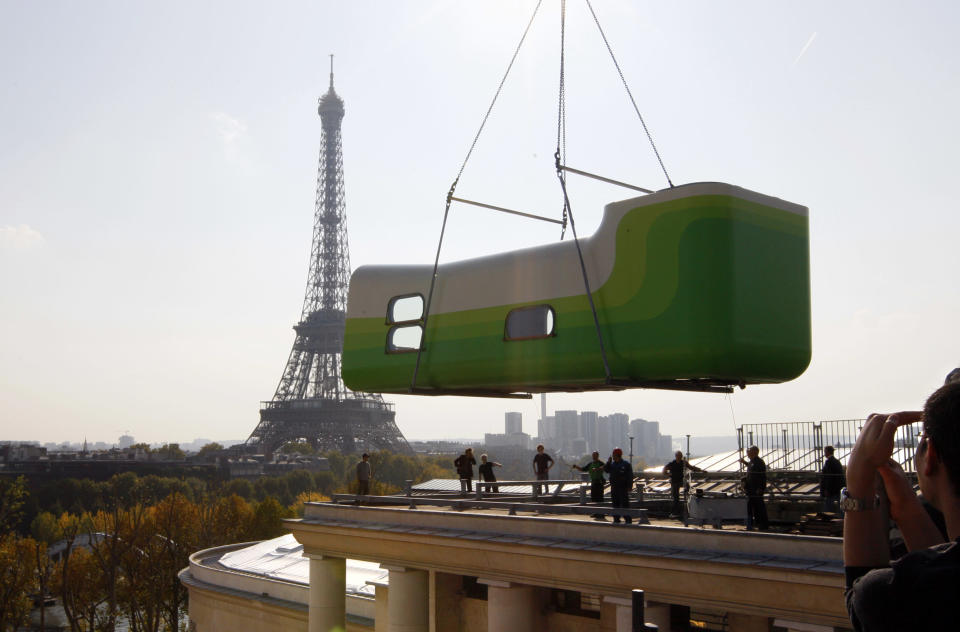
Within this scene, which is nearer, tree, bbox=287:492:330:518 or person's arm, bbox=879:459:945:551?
person's arm, bbox=879:459:945:551

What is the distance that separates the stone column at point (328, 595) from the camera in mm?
21984

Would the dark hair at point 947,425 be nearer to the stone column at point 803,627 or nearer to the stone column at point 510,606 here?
the stone column at point 803,627

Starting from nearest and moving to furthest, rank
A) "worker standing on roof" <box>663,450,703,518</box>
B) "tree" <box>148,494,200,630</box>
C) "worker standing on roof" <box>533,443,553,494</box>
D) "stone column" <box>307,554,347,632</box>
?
"worker standing on roof" <box>663,450,703,518</box>
"stone column" <box>307,554,347,632</box>
"worker standing on roof" <box>533,443,553,494</box>
"tree" <box>148,494,200,630</box>

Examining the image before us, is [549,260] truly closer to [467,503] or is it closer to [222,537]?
[467,503]

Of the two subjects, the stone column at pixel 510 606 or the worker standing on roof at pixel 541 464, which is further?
the worker standing on roof at pixel 541 464

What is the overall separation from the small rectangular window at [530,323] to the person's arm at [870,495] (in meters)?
14.7

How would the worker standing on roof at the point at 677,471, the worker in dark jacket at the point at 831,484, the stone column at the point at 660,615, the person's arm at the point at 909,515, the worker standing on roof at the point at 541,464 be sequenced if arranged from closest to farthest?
the person's arm at the point at 909,515 < the worker in dark jacket at the point at 831,484 < the stone column at the point at 660,615 < the worker standing on roof at the point at 677,471 < the worker standing on roof at the point at 541,464

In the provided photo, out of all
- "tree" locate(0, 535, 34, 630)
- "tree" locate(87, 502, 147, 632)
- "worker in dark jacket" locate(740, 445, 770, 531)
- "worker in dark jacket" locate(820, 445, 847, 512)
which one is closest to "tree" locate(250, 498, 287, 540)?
"tree" locate(87, 502, 147, 632)

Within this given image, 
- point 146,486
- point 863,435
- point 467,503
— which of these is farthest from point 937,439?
Answer: point 146,486

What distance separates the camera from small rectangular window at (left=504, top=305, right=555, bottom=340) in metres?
18.0

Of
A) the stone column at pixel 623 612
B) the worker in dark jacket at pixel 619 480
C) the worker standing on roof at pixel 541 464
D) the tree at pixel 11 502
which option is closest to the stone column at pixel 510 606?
the worker in dark jacket at pixel 619 480

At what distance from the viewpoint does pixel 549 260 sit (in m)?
18.2

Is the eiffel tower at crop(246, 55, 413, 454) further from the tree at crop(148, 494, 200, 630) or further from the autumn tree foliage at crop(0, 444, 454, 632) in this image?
the tree at crop(148, 494, 200, 630)

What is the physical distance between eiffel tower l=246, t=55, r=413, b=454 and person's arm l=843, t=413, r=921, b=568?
133617 mm
